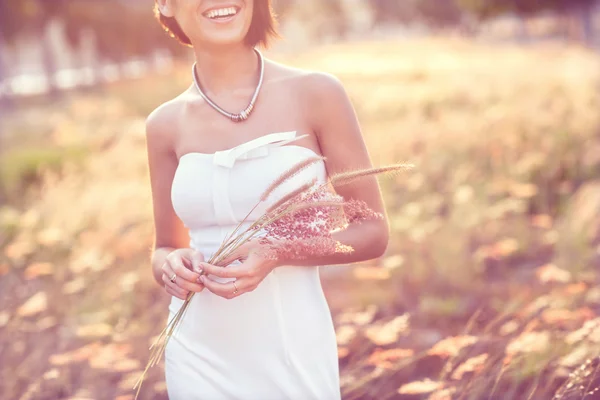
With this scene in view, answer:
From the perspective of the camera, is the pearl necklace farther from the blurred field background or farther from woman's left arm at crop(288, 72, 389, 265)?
the blurred field background

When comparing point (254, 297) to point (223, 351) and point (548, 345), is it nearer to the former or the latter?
point (223, 351)

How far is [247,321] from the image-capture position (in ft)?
7.61

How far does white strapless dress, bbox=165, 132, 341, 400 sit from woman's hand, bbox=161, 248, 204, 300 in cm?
23

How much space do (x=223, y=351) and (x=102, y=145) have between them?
9.35 meters

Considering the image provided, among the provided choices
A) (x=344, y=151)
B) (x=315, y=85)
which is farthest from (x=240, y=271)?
(x=315, y=85)

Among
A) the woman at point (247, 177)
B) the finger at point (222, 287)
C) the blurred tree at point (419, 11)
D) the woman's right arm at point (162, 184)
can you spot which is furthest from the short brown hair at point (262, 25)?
the blurred tree at point (419, 11)

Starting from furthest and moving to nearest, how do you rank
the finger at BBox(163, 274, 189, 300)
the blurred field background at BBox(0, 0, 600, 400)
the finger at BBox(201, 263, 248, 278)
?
the blurred field background at BBox(0, 0, 600, 400) < the finger at BBox(163, 274, 189, 300) < the finger at BBox(201, 263, 248, 278)

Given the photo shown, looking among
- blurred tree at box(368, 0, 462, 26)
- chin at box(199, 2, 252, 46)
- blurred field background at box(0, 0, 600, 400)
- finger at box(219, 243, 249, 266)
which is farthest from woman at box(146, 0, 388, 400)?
blurred tree at box(368, 0, 462, 26)

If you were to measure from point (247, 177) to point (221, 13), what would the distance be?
0.50m

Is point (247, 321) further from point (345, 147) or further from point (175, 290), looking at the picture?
point (345, 147)

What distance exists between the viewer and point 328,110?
87.5 inches

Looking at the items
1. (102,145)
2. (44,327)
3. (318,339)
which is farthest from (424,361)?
(102,145)

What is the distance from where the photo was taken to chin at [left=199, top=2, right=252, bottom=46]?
2211 mm

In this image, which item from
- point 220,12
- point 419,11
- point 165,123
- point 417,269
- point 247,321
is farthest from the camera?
point 419,11
